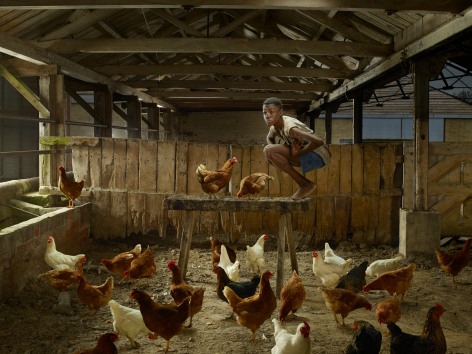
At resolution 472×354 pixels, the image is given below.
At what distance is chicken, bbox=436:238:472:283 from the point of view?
5945 millimetres

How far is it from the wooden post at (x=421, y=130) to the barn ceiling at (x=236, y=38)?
30cm

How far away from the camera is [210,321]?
472 cm

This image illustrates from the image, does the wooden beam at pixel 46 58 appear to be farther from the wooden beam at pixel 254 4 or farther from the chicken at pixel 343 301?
the chicken at pixel 343 301

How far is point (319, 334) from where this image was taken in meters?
4.33

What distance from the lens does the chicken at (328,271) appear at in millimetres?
5582

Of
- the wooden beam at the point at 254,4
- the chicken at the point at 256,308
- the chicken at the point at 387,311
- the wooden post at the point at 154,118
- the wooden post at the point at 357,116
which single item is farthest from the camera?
the wooden post at the point at 154,118

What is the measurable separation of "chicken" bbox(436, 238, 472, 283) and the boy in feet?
7.50

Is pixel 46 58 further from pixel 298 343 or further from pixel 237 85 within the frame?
pixel 298 343

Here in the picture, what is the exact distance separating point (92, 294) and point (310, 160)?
2.86 metres

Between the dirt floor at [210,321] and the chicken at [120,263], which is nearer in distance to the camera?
the dirt floor at [210,321]

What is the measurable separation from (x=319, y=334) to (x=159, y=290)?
7.37ft

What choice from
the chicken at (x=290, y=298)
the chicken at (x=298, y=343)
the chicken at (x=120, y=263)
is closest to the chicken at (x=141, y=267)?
the chicken at (x=120, y=263)

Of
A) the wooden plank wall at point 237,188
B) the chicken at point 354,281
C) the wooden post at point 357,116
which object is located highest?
the wooden post at point 357,116

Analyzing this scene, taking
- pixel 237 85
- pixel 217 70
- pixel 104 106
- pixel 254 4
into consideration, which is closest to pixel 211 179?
pixel 254 4
